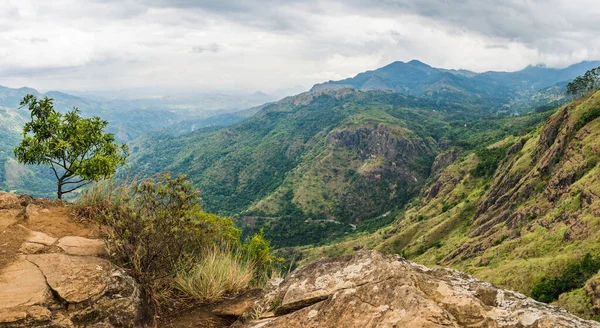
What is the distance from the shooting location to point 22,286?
6891 millimetres

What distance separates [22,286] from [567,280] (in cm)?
4907

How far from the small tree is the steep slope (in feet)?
132

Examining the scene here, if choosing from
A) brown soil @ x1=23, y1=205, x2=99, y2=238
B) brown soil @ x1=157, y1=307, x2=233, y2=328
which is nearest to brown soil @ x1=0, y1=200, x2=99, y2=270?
brown soil @ x1=23, y1=205, x2=99, y2=238


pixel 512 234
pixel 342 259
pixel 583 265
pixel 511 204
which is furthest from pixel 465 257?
pixel 342 259

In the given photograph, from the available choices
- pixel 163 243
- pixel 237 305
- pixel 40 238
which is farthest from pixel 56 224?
pixel 237 305

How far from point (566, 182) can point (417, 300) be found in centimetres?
7576

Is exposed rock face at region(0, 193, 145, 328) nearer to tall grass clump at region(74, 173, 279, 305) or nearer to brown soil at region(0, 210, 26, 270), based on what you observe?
brown soil at region(0, 210, 26, 270)

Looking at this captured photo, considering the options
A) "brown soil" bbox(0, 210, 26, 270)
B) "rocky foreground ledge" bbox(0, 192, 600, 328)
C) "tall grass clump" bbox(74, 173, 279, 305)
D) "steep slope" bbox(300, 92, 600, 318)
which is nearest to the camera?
"rocky foreground ledge" bbox(0, 192, 600, 328)

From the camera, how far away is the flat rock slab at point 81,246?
28.0 feet

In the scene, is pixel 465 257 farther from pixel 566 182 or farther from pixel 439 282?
pixel 439 282

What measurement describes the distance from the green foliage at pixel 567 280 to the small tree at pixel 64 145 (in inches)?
1743

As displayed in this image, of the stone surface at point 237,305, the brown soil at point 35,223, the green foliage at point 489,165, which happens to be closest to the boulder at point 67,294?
the brown soil at point 35,223

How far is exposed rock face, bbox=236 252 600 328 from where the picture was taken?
5.36 m

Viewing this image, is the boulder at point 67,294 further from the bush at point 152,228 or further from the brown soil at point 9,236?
the bush at point 152,228
